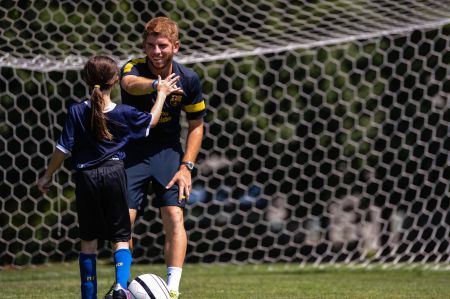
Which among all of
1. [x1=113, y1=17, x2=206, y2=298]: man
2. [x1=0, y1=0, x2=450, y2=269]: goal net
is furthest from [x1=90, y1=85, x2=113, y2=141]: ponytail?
[x1=0, y1=0, x2=450, y2=269]: goal net

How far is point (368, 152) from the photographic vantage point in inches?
324

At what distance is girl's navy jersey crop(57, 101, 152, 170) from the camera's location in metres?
4.16

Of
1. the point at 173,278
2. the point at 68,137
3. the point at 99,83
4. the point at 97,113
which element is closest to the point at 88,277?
the point at 173,278

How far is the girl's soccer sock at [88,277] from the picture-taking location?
13.8ft

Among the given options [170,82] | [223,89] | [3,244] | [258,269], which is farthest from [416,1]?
[3,244]

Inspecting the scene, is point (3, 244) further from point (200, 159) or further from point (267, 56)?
point (267, 56)

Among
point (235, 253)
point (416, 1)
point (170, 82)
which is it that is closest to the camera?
point (170, 82)

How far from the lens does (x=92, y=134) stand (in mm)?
4176

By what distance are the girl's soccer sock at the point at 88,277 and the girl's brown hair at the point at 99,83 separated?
1.85 feet

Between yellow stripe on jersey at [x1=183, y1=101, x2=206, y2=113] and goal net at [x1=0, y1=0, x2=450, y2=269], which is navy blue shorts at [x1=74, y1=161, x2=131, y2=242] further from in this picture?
goal net at [x1=0, y1=0, x2=450, y2=269]

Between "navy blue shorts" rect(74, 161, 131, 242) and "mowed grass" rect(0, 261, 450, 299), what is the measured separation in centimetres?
102

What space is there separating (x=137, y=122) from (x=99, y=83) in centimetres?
25

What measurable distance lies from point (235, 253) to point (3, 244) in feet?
6.62

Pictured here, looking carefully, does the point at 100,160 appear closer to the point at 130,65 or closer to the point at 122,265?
the point at 122,265
